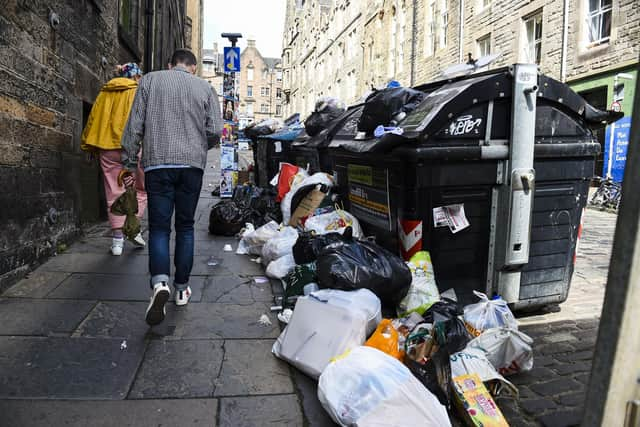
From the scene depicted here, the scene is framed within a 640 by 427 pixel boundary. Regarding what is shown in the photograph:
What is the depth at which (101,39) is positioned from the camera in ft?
20.8

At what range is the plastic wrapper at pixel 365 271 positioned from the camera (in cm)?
317

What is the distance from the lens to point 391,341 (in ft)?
8.79

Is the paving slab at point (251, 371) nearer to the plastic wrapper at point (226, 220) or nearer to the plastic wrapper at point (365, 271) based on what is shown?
the plastic wrapper at point (365, 271)

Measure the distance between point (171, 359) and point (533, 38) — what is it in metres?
16.0

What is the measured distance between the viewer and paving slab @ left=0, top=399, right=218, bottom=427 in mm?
2150

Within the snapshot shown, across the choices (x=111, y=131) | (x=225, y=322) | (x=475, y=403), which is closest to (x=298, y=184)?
(x=111, y=131)

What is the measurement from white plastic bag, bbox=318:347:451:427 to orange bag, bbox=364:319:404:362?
366mm

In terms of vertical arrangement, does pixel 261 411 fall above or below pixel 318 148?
below

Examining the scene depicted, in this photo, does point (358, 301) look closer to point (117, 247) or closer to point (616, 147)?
point (117, 247)

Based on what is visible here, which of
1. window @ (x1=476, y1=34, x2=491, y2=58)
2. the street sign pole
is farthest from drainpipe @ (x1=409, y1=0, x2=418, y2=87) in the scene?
the street sign pole

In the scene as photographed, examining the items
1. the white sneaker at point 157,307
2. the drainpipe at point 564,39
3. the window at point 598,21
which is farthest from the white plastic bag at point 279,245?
the drainpipe at point 564,39

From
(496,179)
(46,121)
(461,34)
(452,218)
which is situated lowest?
(452,218)

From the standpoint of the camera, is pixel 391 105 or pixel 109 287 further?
pixel 109 287

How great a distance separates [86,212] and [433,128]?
14.5 ft
